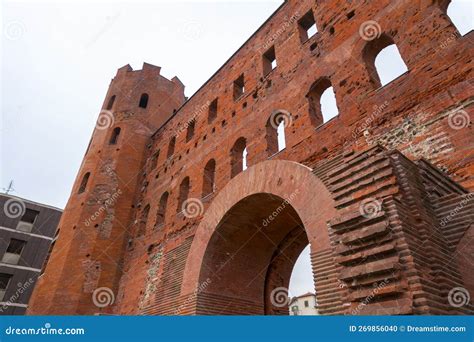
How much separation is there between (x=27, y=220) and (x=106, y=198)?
12.0m

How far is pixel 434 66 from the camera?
5.07m

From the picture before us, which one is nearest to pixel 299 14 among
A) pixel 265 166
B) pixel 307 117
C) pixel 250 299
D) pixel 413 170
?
pixel 307 117

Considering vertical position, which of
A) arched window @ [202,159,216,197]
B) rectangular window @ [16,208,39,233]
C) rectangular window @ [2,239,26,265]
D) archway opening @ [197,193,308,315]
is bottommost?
archway opening @ [197,193,308,315]

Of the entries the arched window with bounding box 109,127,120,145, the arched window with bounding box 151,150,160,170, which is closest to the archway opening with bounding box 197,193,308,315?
the arched window with bounding box 151,150,160,170

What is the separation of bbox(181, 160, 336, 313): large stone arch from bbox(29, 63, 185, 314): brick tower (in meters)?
5.56

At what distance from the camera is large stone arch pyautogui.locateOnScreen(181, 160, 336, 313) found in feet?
14.9

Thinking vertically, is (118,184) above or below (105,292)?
above

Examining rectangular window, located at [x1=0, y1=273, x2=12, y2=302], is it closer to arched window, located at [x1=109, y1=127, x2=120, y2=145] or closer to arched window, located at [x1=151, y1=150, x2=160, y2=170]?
arched window, located at [x1=109, y1=127, x2=120, y2=145]

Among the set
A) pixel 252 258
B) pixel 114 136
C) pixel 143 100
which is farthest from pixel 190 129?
pixel 143 100

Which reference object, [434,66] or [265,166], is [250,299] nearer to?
[265,166]

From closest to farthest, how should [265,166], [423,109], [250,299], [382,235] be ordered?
[382,235], [423,109], [265,166], [250,299]

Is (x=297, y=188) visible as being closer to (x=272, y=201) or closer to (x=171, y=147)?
(x=272, y=201)

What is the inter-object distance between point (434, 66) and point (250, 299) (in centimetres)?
593

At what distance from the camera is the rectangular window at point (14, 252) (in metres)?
19.3
